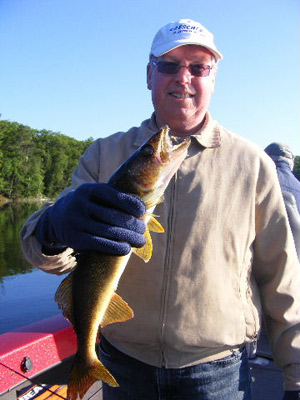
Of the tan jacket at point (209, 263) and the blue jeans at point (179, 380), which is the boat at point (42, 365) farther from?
the tan jacket at point (209, 263)

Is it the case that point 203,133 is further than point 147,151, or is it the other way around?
point 203,133

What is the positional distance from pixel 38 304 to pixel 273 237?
12.5 meters

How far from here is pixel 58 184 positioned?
89.8 metres

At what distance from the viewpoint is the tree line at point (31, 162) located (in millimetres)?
76750

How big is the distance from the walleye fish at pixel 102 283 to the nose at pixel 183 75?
0.56 metres

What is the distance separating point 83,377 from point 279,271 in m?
1.36

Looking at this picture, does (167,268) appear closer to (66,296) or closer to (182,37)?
(66,296)

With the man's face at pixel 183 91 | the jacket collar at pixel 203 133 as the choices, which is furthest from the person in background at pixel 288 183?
the man's face at pixel 183 91

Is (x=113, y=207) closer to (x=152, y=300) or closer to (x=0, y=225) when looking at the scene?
(x=152, y=300)

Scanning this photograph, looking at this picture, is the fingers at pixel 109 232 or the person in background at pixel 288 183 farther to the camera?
the person in background at pixel 288 183

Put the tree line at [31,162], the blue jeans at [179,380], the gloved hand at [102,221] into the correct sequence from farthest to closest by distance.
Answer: the tree line at [31,162]
the blue jeans at [179,380]
the gloved hand at [102,221]

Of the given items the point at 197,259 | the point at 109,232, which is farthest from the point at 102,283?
the point at 197,259

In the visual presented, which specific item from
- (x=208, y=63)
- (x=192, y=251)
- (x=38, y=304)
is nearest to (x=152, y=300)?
(x=192, y=251)

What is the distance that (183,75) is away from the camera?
97.6 inches
